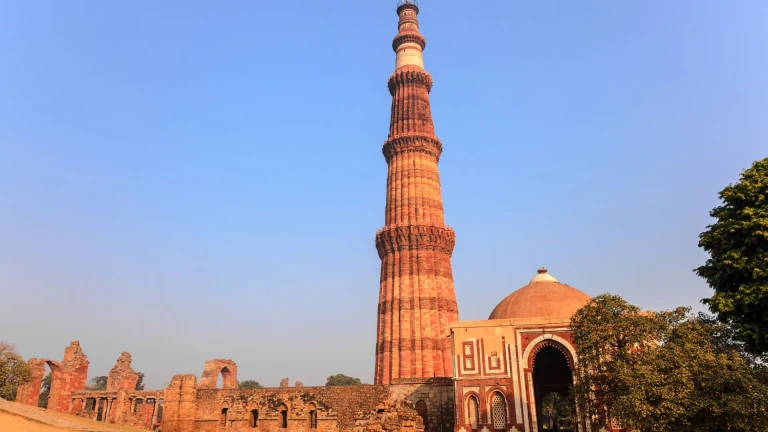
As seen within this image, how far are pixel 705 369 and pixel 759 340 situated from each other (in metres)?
2.15

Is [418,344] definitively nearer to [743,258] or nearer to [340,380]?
[743,258]

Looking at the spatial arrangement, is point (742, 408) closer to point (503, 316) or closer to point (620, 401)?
point (620, 401)

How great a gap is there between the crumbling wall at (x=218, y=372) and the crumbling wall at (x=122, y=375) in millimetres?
4440

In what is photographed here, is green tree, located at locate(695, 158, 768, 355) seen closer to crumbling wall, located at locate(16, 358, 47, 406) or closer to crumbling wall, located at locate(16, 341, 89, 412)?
crumbling wall, located at locate(16, 341, 89, 412)

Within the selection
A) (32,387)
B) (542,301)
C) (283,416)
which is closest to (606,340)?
(542,301)

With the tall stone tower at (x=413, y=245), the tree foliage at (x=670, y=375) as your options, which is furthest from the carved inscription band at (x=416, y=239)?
the tree foliage at (x=670, y=375)

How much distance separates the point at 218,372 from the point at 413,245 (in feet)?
49.1

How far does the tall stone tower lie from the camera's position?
94.1ft

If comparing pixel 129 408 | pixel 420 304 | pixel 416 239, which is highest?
pixel 416 239

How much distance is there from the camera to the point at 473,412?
2031 centimetres

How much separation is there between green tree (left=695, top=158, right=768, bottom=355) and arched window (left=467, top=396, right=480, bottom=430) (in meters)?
9.05

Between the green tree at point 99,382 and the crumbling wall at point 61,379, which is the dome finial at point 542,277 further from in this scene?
the green tree at point 99,382

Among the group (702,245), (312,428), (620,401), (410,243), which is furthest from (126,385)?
(702,245)

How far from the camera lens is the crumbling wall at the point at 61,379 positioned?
31781 millimetres
